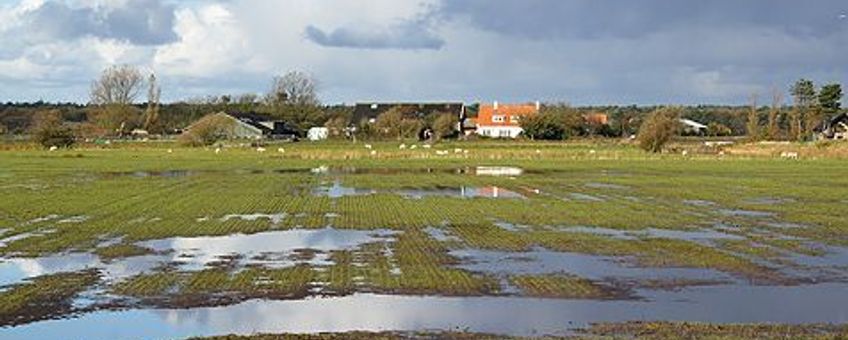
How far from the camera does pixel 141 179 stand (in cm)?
4844

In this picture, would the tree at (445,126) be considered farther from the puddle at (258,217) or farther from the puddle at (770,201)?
the puddle at (258,217)

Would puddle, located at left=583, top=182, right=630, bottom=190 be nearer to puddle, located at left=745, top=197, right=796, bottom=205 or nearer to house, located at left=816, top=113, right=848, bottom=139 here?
puddle, located at left=745, top=197, right=796, bottom=205

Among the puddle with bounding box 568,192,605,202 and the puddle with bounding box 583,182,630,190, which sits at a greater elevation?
the puddle with bounding box 568,192,605,202

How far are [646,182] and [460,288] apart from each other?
33483 mm

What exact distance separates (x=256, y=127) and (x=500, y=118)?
37503 millimetres

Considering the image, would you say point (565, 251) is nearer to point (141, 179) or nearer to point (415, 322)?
point (415, 322)

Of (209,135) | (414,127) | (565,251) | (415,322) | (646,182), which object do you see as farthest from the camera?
(414,127)

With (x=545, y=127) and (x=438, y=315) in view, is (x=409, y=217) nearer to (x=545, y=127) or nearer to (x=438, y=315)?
(x=438, y=315)

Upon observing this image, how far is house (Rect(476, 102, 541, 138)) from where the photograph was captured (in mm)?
152375

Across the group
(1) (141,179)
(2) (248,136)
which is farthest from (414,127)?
(1) (141,179)

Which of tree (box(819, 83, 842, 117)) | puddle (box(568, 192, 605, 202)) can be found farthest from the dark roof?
puddle (box(568, 192, 605, 202))

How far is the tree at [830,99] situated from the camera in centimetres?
12588

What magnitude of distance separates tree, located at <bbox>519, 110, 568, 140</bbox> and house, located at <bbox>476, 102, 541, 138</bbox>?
63.4 ft

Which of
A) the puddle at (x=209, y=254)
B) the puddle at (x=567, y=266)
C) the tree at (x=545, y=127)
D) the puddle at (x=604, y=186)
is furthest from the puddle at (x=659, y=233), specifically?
the tree at (x=545, y=127)
